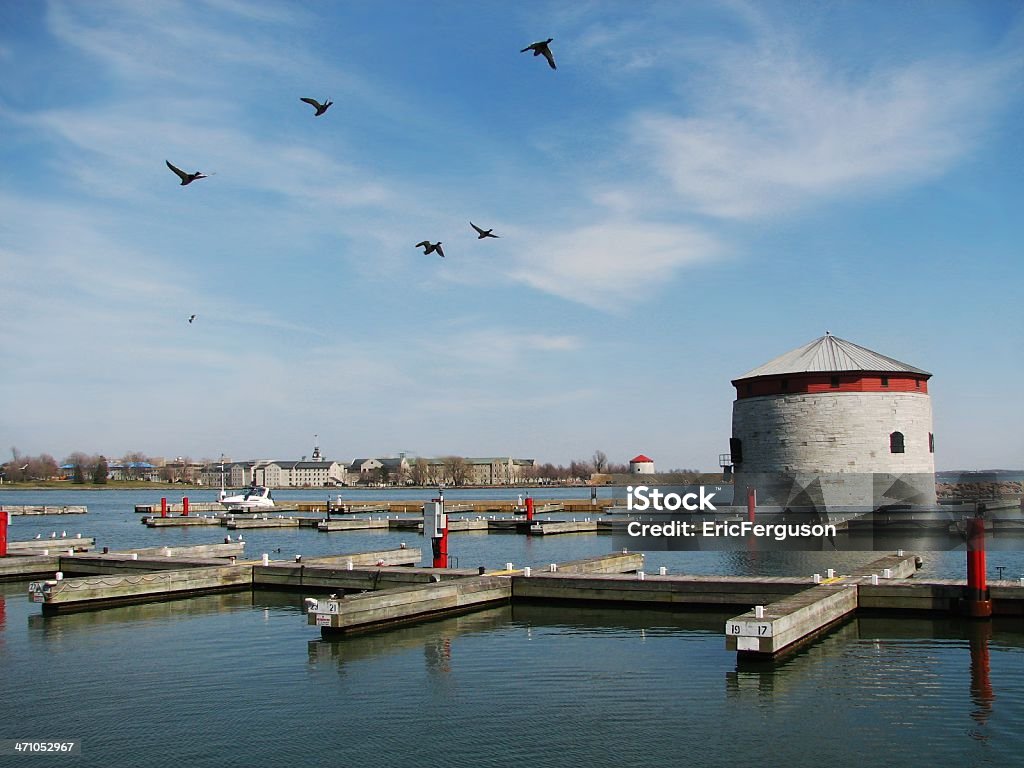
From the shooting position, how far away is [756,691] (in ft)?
46.9

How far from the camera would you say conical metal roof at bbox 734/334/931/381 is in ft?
161

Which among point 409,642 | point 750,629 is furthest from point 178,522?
point 750,629

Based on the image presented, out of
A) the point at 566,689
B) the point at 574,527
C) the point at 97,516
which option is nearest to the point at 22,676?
the point at 566,689

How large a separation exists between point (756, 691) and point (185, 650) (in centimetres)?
1050

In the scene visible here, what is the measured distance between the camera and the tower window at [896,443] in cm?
4809

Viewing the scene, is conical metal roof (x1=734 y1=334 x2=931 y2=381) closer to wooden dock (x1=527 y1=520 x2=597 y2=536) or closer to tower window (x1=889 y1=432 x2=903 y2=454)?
tower window (x1=889 y1=432 x2=903 y2=454)

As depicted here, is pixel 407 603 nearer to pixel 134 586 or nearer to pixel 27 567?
pixel 134 586

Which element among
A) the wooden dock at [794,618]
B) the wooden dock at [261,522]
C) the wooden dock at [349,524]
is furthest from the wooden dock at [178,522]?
the wooden dock at [794,618]

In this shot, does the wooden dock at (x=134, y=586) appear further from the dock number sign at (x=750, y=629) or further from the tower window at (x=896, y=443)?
the tower window at (x=896, y=443)

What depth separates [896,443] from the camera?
48.2 m

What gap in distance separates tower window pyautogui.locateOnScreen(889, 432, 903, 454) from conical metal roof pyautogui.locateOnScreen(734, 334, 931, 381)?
3316mm

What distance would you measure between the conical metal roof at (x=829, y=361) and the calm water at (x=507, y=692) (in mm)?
31073

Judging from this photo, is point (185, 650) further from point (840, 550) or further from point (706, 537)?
point (706, 537)

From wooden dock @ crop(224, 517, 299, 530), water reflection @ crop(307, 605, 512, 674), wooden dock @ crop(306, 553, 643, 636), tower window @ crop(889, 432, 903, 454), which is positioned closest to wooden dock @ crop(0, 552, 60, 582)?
wooden dock @ crop(306, 553, 643, 636)
